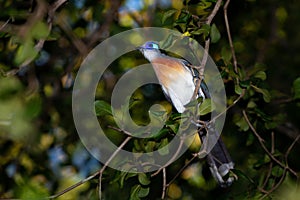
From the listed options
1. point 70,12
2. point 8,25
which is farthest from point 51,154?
point 8,25

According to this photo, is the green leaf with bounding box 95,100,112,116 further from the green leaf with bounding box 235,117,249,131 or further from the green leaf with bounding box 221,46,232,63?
the green leaf with bounding box 235,117,249,131

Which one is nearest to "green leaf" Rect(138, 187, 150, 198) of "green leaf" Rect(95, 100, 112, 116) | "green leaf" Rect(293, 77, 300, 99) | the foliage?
the foliage

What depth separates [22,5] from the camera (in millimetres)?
2930

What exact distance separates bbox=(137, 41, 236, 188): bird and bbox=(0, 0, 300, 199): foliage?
0.33ft

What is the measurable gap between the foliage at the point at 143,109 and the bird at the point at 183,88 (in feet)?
0.33

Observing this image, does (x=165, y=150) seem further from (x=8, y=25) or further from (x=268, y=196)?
(x=8, y=25)

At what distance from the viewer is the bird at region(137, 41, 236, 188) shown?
2.39 meters

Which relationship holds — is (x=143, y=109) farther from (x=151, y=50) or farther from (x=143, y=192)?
(x=143, y=192)

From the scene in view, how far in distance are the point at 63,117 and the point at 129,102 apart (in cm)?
147

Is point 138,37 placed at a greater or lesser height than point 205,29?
lesser

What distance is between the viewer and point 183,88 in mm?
2508

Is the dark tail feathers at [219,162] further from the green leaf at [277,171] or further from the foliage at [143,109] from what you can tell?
the green leaf at [277,171]

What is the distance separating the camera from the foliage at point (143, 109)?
7.48 ft

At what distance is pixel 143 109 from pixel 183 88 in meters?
0.85
